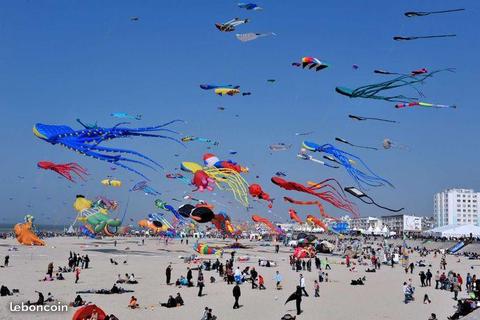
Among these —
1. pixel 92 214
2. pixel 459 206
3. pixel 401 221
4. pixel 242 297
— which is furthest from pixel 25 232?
pixel 459 206

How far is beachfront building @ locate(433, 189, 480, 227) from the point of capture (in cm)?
17212

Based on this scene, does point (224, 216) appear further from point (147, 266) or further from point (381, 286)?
point (381, 286)

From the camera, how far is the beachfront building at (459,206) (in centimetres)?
17212

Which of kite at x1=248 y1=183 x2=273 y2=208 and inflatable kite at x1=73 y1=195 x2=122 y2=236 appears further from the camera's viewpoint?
inflatable kite at x1=73 y1=195 x2=122 y2=236

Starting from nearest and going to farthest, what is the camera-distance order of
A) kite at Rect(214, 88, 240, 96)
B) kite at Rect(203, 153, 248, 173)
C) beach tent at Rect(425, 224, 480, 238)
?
kite at Rect(214, 88, 240, 96)
kite at Rect(203, 153, 248, 173)
beach tent at Rect(425, 224, 480, 238)

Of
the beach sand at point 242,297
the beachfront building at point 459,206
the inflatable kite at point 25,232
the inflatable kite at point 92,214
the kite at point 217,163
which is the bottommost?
the beach sand at point 242,297

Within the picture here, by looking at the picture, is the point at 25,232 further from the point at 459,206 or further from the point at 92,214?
the point at 459,206

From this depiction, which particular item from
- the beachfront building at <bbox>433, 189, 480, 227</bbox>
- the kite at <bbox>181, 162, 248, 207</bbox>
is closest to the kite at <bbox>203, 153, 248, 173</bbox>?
the kite at <bbox>181, 162, 248, 207</bbox>

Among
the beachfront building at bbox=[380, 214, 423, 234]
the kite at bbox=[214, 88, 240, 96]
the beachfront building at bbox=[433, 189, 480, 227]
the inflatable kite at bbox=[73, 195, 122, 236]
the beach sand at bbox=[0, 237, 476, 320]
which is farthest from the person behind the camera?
the beachfront building at bbox=[433, 189, 480, 227]

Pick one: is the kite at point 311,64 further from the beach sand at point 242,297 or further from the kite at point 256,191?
the kite at point 256,191

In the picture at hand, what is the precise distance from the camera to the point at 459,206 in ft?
569

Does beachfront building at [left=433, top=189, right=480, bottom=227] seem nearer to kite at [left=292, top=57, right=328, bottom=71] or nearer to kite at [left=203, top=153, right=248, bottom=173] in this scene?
kite at [left=203, top=153, right=248, bottom=173]

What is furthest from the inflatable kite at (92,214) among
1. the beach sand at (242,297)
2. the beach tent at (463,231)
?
the beach tent at (463,231)

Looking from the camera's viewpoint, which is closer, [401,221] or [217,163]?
[217,163]
